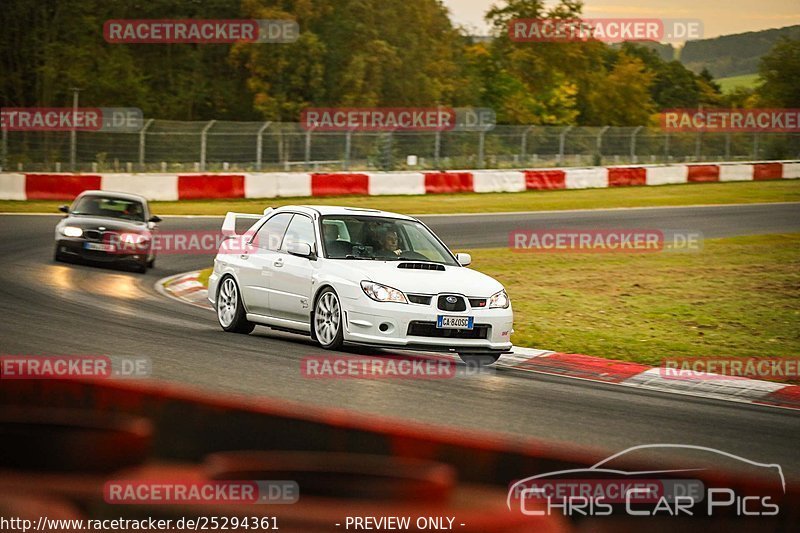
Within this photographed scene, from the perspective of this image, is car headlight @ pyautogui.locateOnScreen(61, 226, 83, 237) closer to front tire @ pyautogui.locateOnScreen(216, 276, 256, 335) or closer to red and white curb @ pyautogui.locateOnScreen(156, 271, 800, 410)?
front tire @ pyautogui.locateOnScreen(216, 276, 256, 335)

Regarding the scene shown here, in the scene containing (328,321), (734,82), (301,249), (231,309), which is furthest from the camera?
(734,82)

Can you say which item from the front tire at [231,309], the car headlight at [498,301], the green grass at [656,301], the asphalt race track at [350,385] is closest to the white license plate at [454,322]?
the car headlight at [498,301]

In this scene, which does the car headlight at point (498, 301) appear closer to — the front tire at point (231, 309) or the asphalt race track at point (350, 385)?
the asphalt race track at point (350, 385)

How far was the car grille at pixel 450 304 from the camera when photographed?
1138 centimetres

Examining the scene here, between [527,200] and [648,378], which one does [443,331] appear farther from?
[527,200]

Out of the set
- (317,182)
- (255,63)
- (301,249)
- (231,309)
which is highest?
(255,63)

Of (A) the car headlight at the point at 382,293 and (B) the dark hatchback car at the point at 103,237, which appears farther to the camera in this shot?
(B) the dark hatchback car at the point at 103,237

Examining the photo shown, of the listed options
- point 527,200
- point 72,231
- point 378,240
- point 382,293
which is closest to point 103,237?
point 72,231

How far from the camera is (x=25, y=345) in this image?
35.8 ft

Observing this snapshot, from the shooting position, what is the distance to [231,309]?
13.3 m

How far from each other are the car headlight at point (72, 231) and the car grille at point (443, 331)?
9.43 m


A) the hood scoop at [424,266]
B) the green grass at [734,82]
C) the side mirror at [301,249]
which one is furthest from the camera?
the green grass at [734,82]

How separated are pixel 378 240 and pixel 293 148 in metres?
25.3

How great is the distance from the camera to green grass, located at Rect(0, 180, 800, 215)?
31100 millimetres
